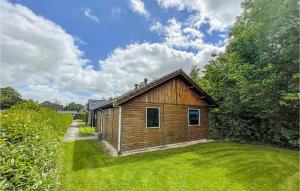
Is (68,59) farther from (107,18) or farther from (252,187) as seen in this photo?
(252,187)

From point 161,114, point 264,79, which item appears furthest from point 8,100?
point 264,79

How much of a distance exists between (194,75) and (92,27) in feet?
63.6

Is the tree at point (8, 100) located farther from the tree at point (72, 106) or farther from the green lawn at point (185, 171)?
the tree at point (72, 106)

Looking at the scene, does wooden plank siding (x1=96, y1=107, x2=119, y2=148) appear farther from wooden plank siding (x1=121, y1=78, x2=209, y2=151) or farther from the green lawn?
the green lawn

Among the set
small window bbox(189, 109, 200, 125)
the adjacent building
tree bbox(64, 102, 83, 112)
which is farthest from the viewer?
tree bbox(64, 102, 83, 112)

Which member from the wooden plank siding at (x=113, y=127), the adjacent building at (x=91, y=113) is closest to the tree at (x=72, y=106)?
the adjacent building at (x=91, y=113)

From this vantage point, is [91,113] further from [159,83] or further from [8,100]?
[159,83]

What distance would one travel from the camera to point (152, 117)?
1174 cm

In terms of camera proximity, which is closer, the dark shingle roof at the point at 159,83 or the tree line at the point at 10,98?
the dark shingle roof at the point at 159,83

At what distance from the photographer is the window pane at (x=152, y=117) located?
11.6 m

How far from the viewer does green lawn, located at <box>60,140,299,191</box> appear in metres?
6.15

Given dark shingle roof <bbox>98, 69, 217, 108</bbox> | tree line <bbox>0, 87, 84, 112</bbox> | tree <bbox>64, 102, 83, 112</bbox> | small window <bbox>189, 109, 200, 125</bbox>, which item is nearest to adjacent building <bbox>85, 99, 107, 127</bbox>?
tree line <bbox>0, 87, 84, 112</bbox>

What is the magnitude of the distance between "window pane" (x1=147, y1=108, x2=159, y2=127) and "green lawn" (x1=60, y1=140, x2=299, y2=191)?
188 centimetres

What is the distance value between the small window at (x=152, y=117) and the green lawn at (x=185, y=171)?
6.02 ft
